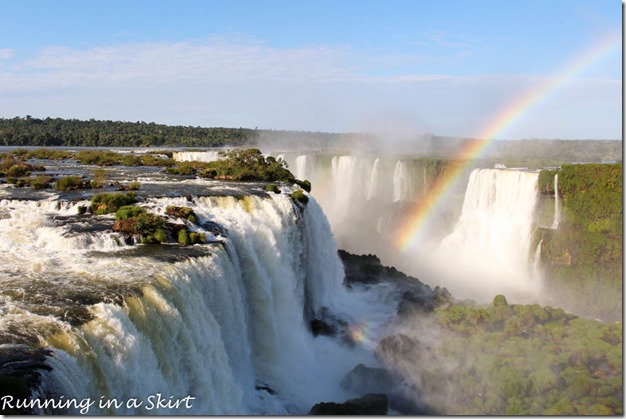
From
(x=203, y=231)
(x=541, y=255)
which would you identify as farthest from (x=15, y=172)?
(x=541, y=255)

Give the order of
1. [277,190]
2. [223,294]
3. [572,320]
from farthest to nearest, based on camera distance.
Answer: [277,190] → [572,320] → [223,294]

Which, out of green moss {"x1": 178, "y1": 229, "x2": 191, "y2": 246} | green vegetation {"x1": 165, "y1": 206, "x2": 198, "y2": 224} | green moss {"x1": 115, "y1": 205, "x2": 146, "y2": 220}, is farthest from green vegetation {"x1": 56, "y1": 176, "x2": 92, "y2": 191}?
green moss {"x1": 178, "y1": 229, "x2": 191, "y2": 246}

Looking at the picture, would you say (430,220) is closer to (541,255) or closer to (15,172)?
(541,255)

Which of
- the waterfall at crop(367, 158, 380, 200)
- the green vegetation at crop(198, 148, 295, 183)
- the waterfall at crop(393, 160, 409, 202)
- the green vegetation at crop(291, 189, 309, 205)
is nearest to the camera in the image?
the green vegetation at crop(291, 189, 309, 205)

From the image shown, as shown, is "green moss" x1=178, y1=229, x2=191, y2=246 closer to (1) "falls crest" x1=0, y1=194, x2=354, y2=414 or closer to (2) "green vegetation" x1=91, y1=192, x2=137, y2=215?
(1) "falls crest" x1=0, y1=194, x2=354, y2=414

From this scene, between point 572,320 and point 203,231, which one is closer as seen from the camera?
point 203,231

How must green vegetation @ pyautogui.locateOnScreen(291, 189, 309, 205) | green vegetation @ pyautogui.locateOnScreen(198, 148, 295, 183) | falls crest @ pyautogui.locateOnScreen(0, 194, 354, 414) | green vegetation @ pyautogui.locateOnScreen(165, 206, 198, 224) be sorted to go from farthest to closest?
green vegetation @ pyautogui.locateOnScreen(198, 148, 295, 183) < green vegetation @ pyautogui.locateOnScreen(291, 189, 309, 205) < green vegetation @ pyautogui.locateOnScreen(165, 206, 198, 224) < falls crest @ pyautogui.locateOnScreen(0, 194, 354, 414)

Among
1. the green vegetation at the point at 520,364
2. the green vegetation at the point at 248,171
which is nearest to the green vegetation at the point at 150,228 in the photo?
the green vegetation at the point at 520,364
